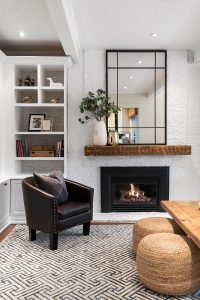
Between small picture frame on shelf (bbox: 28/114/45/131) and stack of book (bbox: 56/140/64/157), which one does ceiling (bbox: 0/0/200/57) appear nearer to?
small picture frame on shelf (bbox: 28/114/45/131)

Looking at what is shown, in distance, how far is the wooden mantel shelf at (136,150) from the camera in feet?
15.0

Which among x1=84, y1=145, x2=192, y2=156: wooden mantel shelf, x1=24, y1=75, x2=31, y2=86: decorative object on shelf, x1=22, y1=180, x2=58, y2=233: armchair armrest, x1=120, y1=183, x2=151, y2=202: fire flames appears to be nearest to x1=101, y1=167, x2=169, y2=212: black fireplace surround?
x1=120, y1=183, x2=151, y2=202: fire flames

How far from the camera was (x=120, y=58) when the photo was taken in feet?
15.7

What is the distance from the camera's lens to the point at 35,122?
475 centimetres

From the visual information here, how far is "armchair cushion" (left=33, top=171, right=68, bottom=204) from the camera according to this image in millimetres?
3561

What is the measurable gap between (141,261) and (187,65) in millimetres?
3397

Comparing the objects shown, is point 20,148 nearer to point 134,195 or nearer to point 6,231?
point 6,231

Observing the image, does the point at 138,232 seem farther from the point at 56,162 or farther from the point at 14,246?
the point at 56,162

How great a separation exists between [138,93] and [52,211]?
7.89 ft

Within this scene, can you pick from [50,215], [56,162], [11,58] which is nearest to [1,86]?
[11,58]

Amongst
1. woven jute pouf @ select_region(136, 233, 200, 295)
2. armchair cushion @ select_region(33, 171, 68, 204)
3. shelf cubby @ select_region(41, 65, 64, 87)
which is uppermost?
shelf cubby @ select_region(41, 65, 64, 87)

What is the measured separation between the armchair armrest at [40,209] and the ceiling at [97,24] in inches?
69.3

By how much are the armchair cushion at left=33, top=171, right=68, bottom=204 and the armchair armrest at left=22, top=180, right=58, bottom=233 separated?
113 millimetres

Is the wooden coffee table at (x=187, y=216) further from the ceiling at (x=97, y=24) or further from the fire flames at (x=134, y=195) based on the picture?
the ceiling at (x=97, y=24)
